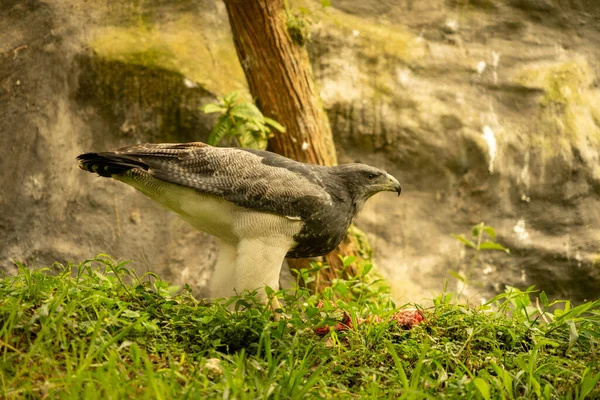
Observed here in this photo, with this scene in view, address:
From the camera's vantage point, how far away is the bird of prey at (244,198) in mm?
4305

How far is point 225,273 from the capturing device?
179 inches

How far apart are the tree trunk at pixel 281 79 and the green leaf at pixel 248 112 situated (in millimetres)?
326

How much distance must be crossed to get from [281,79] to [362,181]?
1.52m

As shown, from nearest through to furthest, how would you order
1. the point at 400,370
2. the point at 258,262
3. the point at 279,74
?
1. the point at 400,370
2. the point at 258,262
3. the point at 279,74

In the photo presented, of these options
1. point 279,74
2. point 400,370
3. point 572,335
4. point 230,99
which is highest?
point 279,74

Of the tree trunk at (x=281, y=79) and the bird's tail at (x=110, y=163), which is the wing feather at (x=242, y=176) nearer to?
the bird's tail at (x=110, y=163)

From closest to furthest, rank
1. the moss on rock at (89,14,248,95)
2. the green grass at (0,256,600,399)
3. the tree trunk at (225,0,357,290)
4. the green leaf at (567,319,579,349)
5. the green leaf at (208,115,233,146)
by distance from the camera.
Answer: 1. the green grass at (0,256,600,399)
2. the green leaf at (567,319,579,349)
3. the green leaf at (208,115,233,146)
4. the tree trunk at (225,0,357,290)
5. the moss on rock at (89,14,248,95)

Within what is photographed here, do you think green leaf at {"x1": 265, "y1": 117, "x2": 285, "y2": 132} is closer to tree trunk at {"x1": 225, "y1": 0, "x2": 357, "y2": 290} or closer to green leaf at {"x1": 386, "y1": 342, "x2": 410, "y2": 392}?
tree trunk at {"x1": 225, "y1": 0, "x2": 357, "y2": 290}

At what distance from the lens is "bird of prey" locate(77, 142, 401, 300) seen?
4.30 meters

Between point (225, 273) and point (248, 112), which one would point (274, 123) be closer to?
point (248, 112)

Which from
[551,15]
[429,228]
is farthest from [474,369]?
[551,15]

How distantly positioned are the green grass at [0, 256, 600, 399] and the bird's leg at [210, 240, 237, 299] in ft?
1.14

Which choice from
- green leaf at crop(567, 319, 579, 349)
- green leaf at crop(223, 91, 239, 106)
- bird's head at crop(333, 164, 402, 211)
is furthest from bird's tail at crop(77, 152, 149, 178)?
green leaf at crop(567, 319, 579, 349)

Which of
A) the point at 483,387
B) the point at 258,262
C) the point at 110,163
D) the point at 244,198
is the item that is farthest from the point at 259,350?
the point at 110,163
